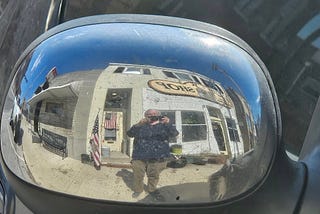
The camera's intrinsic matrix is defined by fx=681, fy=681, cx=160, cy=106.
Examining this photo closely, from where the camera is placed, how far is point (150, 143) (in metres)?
0.84

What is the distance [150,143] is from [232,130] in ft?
0.36

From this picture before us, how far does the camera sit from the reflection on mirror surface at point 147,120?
845mm

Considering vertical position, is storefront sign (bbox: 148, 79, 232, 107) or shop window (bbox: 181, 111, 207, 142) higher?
storefront sign (bbox: 148, 79, 232, 107)

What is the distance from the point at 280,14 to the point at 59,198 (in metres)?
0.59

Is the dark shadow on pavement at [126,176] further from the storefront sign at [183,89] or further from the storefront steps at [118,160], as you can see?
the storefront sign at [183,89]

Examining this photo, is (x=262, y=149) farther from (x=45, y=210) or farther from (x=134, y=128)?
(x=45, y=210)

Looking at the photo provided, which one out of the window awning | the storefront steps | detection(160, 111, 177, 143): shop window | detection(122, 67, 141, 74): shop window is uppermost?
detection(122, 67, 141, 74): shop window

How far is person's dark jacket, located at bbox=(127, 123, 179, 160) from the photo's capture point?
84 cm

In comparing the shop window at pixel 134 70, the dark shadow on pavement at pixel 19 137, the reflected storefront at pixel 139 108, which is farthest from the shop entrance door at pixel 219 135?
the dark shadow on pavement at pixel 19 137

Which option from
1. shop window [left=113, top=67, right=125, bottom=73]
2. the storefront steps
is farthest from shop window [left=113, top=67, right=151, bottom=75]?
the storefront steps

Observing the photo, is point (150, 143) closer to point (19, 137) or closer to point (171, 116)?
point (171, 116)

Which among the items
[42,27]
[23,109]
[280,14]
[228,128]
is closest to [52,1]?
[42,27]

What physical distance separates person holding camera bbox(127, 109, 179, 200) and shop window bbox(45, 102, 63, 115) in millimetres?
92

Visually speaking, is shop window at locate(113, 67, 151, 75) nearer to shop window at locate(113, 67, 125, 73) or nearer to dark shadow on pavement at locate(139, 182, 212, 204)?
shop window at locate(113, 67, 125, 73)
